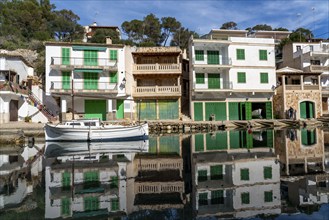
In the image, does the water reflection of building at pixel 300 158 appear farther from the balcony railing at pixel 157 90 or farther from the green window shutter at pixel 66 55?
the green window shutter at pixel 66 55

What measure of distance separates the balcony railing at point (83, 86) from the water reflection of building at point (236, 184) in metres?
21.6

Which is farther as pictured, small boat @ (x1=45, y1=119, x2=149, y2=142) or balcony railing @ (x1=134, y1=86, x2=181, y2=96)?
balcony railing @ (x1=134, y1=86, x2=181, y2=96)

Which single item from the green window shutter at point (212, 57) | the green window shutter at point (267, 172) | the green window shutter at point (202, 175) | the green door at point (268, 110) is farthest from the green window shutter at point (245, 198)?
the green door at point (268, 110)

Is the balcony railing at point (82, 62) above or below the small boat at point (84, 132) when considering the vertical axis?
above

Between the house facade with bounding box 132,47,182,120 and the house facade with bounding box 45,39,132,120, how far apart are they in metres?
1.83

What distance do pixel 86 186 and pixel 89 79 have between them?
26.5 meters

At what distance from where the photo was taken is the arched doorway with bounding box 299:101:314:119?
129 ft

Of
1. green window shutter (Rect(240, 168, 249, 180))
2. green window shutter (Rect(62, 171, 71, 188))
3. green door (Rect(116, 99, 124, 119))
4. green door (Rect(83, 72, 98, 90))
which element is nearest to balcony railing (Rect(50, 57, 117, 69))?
green door (Rect(83, 72, 98, 90))

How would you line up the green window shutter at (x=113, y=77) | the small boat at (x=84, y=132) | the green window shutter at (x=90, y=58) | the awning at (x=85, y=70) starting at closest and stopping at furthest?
1. the small boat at (x=84, y=132)
2. the awning at (x=85, y=70)
3. the green window shutter at (x=90, y=58)
4. the green window shutter at (x=113, y=77)

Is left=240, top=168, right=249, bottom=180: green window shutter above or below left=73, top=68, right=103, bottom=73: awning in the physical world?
below

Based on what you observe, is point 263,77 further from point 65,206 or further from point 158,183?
point 65,206

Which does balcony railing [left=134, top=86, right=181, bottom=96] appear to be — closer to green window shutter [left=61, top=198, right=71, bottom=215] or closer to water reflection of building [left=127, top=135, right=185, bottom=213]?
water reflection of building [left=127, top=135, right=185, bottom=213]

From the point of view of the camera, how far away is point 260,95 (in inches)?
1519

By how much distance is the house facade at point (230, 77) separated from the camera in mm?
36688
